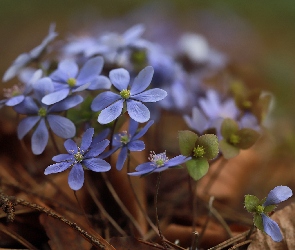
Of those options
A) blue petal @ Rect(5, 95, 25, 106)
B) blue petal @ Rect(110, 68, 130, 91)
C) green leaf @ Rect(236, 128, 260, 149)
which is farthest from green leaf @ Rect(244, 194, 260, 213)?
blue petal @ Rect(5, 95, 25, 106)

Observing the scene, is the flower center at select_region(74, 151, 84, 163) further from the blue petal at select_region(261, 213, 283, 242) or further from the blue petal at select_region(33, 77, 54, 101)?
the blue petal at select_region(261, 213, 283, 242)

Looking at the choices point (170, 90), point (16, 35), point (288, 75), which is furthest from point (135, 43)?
point (16, 35)

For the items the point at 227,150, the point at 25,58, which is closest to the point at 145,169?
the point at 227,150

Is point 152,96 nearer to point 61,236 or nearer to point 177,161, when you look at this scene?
point 177,161

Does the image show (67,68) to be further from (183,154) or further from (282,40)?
(282,40)

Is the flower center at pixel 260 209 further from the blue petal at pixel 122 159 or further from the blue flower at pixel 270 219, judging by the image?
the blue petal at pixel 122 159
